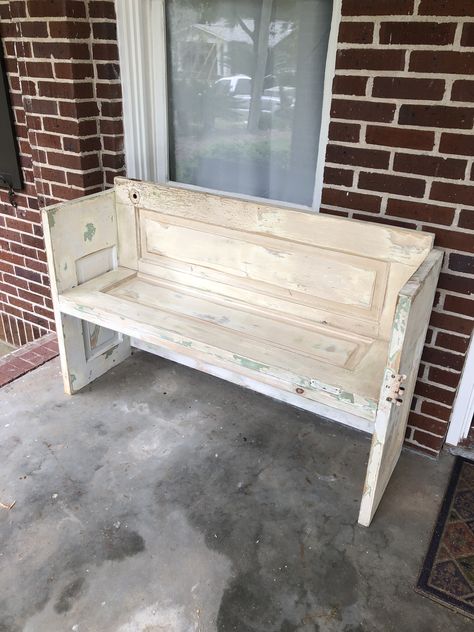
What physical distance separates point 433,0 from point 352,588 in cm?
194

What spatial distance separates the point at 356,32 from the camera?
187 cm

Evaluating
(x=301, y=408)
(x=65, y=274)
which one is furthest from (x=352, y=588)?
(x=65, y=274)

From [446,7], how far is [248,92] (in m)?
0.90

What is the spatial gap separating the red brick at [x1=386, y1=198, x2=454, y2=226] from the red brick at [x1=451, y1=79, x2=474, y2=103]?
1.22 ft

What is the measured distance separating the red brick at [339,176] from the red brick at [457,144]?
36 centimetres

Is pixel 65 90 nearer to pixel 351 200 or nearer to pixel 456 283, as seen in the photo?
pixel 351 200

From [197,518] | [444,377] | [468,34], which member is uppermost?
[468,34]

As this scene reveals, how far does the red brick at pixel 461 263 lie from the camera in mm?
1934

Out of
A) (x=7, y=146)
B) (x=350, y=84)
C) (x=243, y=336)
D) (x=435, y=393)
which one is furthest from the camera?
(x=7, y=146)

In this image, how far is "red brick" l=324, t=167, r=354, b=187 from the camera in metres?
2.07

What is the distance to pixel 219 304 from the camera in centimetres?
230

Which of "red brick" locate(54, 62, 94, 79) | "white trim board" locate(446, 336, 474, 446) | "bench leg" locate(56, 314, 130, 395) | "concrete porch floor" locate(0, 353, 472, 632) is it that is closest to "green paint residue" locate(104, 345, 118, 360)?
"bench leg" locate(56, 314, 130, 395)

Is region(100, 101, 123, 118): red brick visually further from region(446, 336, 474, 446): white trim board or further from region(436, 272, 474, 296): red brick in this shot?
region(446, 336, 474, 446): white trim board

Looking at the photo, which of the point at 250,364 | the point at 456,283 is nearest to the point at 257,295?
the point at 250,364
